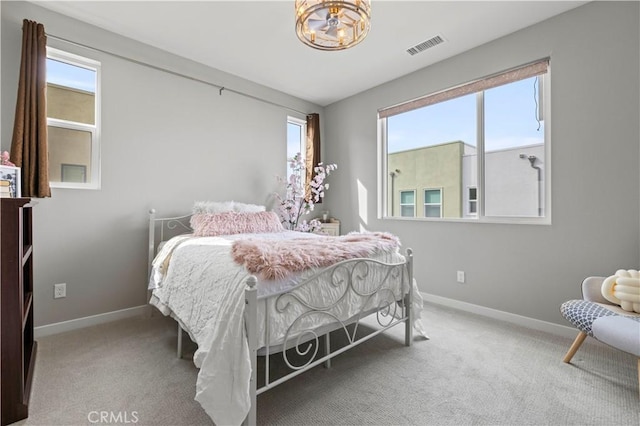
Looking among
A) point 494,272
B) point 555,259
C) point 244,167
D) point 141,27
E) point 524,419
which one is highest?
point 141,27

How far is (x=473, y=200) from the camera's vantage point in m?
3.08

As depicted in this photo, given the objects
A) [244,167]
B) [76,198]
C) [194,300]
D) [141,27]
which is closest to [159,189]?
[76,198]

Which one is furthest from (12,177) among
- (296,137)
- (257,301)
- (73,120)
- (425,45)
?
(425,45)

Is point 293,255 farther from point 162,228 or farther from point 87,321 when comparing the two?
point 87,321

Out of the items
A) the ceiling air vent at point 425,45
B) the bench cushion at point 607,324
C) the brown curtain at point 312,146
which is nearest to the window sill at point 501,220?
the bench cushion at point 607,324

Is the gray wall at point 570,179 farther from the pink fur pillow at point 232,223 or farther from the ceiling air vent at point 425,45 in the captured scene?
the pink fur pillow at point 232,223

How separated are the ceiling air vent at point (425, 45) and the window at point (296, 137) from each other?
73.0 inches

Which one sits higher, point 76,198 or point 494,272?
point 76,198

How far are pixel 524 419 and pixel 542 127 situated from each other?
2.33 meters

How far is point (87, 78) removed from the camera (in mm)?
2682

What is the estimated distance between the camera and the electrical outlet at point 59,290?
2.45 m

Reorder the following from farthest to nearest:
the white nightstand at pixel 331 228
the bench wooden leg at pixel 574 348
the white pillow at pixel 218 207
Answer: the white nightstand at pixel 331 228
the white pillow at pixel 218 207
the bench wooden leg at pixel 574 348

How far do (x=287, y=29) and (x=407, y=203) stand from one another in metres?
2.33

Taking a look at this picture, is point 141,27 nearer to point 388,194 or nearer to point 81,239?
point 81,239
